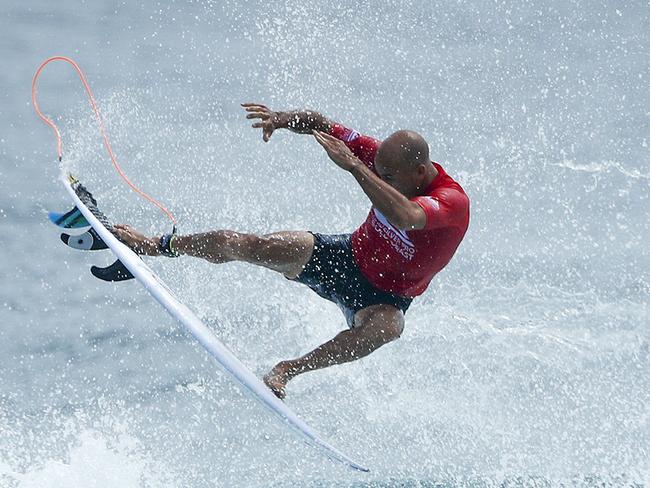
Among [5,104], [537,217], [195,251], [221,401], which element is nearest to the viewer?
[195,251]

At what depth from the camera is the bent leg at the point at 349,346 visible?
542cm

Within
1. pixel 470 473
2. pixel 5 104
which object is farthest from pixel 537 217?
pixel 5 104

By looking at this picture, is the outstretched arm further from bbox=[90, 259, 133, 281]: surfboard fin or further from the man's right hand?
bbox=[90, 259, 133, 281]: surfboard fin

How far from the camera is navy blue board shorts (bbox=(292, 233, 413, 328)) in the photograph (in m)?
5.56

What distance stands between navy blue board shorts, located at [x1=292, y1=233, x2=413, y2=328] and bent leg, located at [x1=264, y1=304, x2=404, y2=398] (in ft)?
0.32

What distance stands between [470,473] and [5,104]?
703 centimetres

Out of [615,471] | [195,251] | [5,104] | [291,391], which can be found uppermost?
[195,251]

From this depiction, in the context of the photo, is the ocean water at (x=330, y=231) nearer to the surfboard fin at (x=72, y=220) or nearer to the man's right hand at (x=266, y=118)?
the surfboard fin at (x=72, y=220)

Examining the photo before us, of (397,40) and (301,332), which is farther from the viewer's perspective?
(397,40)

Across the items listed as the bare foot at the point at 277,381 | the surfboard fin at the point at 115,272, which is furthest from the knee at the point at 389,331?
the surfboard fin at the point at 115,272

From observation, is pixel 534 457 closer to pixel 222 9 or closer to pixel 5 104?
pixel 5 104

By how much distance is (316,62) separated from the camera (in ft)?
40.5

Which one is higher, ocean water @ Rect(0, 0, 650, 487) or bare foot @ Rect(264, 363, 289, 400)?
bare foot @ Rect(264, 363, 289, 400)

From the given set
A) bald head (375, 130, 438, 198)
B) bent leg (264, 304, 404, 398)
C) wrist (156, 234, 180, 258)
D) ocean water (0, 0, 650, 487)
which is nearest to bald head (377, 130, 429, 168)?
bald head (375, 130, 438, 198)
